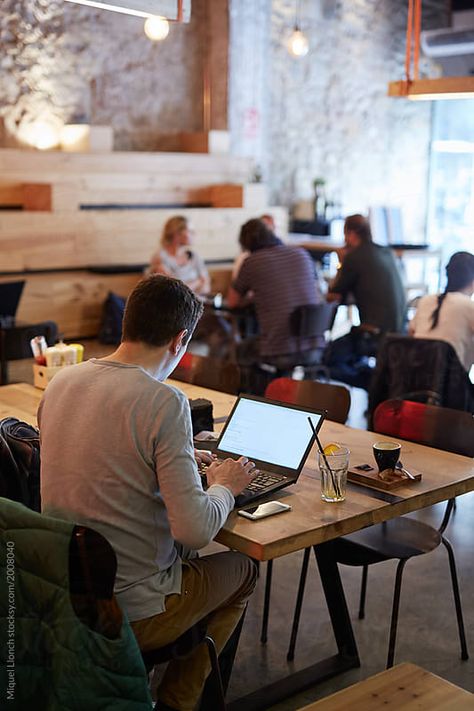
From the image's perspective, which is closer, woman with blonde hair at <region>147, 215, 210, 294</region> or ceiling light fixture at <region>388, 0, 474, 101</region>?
ceiling light fixture at <region>388, 0, 474, 101</region>

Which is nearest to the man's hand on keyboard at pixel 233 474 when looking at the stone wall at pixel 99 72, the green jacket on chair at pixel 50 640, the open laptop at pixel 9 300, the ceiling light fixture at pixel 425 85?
the green jacket on chair at pixel 50 640

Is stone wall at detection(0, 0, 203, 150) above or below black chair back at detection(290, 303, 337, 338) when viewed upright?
above

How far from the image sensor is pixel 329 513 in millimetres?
2465

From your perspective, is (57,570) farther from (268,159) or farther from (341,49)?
(341,49)

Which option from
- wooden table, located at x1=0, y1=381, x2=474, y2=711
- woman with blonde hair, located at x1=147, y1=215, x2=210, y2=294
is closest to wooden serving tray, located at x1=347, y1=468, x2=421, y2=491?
wooden table, located at x1=0, y1=381, x2=474, y2=711

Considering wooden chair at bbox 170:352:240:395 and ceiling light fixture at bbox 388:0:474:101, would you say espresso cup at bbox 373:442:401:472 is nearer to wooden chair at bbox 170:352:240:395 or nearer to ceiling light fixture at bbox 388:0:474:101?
wooden chair at bbox 170:352:240:395

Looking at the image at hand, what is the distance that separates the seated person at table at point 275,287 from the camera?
18.9 ft

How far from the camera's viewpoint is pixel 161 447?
87.8 inches

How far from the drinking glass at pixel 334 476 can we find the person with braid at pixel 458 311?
2.15 metres

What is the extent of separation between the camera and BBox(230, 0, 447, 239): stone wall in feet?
32.7

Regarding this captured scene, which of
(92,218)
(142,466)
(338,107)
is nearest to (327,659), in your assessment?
(142,466)

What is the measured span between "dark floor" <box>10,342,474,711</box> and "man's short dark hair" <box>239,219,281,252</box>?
2.23 metres

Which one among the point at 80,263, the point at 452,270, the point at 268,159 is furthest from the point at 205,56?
the point at 452,270

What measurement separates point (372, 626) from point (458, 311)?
1695mm
